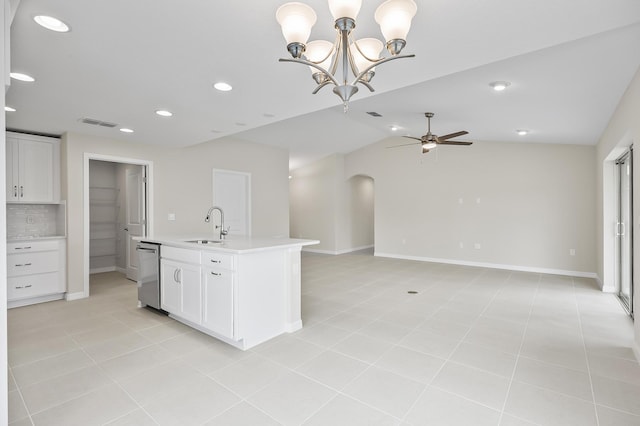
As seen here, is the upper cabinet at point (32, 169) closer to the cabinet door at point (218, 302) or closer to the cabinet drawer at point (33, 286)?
the cabinet drawer at point (33, 286)

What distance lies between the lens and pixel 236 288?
2789 millimetres

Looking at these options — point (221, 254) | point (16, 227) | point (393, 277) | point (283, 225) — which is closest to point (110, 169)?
point (16, 227)

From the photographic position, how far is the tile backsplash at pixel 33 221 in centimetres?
452

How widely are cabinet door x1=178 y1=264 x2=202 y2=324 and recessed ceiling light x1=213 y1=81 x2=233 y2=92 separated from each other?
5.63 ft

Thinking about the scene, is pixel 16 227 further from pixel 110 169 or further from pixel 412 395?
pixel 412 395

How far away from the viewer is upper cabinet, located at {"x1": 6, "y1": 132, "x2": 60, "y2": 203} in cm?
429

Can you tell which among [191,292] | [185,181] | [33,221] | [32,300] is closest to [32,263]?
[32,300]

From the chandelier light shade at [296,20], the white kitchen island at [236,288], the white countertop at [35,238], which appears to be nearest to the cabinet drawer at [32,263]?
the white countertop at [35,238]

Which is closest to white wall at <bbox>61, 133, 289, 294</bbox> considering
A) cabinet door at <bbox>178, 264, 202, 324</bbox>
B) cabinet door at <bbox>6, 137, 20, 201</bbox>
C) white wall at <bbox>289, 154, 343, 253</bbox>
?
cabinet door at <bbox>6, 137, 20, 201</bbox>

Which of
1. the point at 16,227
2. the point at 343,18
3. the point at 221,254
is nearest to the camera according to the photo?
the point at 343,18

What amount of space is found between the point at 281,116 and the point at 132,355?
2863 millimetres

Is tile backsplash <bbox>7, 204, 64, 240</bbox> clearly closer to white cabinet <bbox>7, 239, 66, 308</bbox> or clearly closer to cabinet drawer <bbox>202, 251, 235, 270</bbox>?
white cabinet <bbox>7, 239, 66, 308</bbox>

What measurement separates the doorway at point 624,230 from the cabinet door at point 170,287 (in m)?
5.19

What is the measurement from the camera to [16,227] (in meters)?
4.55
